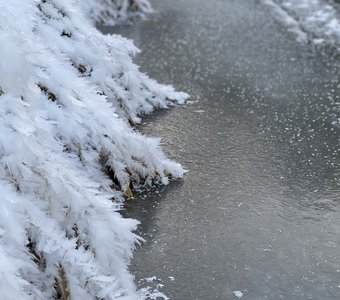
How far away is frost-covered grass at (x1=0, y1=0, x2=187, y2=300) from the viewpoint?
12.0 ft

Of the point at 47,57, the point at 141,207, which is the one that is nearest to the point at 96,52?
the point at 47,57

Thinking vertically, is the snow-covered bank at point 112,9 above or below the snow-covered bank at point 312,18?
below

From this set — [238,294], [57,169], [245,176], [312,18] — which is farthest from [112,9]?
[238,294]

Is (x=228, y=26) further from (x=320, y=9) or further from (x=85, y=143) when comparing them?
(x=85, y=143)

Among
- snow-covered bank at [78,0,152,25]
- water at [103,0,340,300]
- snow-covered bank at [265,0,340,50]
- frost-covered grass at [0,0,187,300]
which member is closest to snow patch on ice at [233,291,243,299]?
water at [103,0,340,300]

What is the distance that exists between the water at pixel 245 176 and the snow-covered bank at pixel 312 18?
860 millimetres

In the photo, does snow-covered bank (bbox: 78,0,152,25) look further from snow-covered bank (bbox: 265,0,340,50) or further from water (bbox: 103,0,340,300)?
snow-covered bank (bbox: 265,0,340,50)

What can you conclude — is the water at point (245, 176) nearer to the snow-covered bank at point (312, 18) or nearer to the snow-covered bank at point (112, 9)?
the snow-covered bank at point (312, 18)

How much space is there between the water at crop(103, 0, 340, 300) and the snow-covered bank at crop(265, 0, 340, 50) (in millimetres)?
860

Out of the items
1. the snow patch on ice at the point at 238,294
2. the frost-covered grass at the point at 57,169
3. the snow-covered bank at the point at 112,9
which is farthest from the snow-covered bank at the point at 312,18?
the snow patch on ice at the point at 238,294

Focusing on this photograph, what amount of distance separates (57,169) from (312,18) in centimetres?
1000

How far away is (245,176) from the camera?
19.2 feet

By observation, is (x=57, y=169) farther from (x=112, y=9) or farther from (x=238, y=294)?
(x=112, y=9)

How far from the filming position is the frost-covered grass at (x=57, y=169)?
3.65 metres
